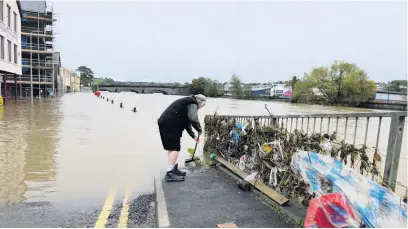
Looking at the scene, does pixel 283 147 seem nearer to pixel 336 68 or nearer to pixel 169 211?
pixel 169 211

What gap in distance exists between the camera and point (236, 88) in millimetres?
100375

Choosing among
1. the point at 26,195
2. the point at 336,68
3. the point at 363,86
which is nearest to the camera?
the point at 26,195

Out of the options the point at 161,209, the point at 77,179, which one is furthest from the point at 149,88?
the point at 161,209

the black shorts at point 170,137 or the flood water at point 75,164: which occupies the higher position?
the black shorts at point 170,137

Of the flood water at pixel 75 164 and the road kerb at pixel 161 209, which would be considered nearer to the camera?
the road kerb at pixel 161 209

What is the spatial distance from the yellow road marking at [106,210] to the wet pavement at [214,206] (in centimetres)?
90

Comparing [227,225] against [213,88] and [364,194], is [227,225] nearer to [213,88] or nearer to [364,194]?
[364,194]

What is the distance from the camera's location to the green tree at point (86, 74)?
156 metres

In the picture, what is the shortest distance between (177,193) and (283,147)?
1.81 meters

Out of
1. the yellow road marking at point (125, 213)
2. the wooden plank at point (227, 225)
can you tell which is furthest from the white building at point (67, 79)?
the wooden plank at point (227, 225)

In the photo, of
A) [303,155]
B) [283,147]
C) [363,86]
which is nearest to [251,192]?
[283,147]

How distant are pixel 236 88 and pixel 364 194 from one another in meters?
98.4

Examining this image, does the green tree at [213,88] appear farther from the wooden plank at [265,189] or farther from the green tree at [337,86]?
the wooden plank at [265,189]

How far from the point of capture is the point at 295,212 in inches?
151
